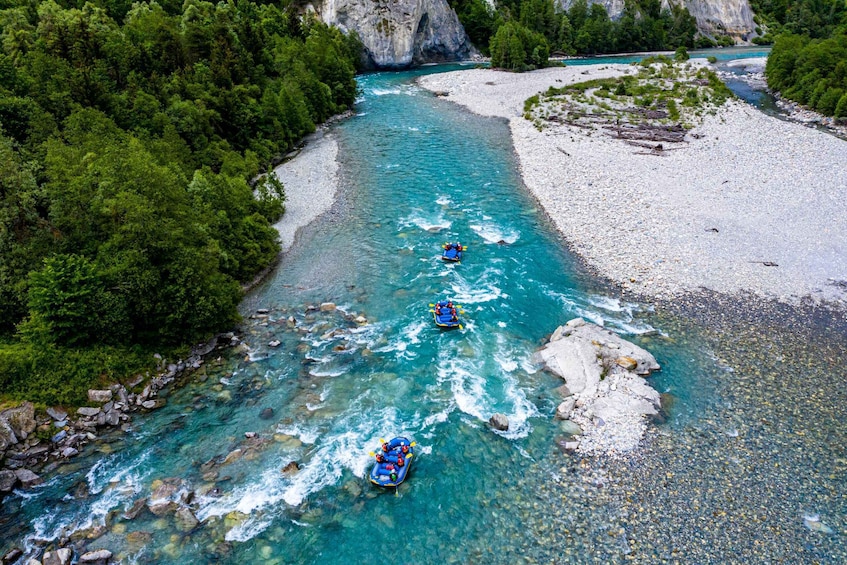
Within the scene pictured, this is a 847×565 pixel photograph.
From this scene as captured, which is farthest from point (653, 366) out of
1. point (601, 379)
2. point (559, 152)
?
point (559, 152)

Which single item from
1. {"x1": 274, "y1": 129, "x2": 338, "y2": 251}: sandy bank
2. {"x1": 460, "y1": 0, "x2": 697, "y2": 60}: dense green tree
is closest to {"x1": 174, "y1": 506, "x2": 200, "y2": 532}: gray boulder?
{"x1": 274, "y1": 129, "x2": 338, "y2": 251}: sandy bank

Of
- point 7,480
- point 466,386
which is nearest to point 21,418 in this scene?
point 7,480

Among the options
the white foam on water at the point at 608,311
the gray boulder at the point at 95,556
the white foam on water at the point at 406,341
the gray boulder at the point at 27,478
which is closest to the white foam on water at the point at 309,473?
the gray boulder at the point at 95,556

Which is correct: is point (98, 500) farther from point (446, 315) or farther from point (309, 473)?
point (446, 315)

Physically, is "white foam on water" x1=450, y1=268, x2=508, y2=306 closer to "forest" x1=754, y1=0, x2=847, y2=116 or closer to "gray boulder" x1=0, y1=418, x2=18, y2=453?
"gray boulder" x1=0, y1=418, x2=18, y2=453

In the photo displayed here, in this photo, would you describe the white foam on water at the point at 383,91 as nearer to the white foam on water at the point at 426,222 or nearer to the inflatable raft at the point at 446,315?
the white foam on water at the point at 426,222
